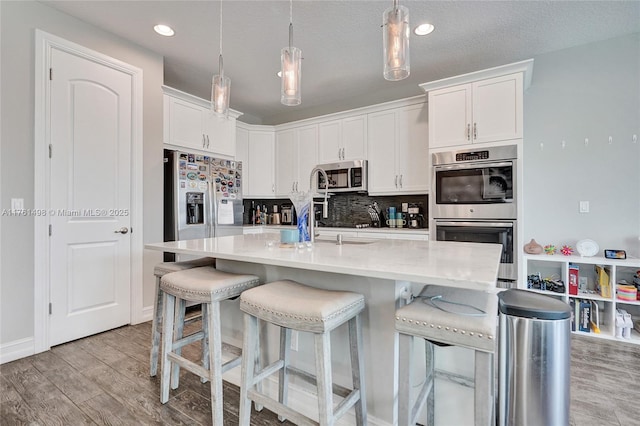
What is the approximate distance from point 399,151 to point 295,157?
63.3 inches

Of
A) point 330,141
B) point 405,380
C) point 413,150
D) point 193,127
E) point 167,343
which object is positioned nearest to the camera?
point 405,380

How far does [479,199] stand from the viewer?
9.66ft

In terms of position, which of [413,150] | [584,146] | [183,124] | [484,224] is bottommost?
[484,224]

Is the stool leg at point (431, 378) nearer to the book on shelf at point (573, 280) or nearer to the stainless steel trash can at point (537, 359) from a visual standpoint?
the stainless steel trash can at point (537, 359)

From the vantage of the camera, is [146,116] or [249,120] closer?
[146,116]

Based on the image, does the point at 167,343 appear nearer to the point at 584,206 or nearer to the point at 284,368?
the point at 284,368

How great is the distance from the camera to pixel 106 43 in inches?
106

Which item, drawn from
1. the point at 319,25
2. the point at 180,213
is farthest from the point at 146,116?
the point at 319,25

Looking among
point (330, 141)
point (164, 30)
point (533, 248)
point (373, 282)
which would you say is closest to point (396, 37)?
point (373, 282)

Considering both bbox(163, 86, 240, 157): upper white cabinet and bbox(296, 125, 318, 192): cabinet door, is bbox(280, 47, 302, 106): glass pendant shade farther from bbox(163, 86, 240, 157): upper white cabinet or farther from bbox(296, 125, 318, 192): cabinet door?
bbox(296, 125, 318, 192): cabinet door

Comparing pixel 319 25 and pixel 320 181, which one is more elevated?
pixel 319 25

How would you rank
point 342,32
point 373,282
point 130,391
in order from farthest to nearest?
point 342,32 < point 130,391 < point 373,282

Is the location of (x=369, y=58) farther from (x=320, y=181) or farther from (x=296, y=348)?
(x=296, y=348)

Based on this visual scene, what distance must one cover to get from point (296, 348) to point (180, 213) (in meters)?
2.12
